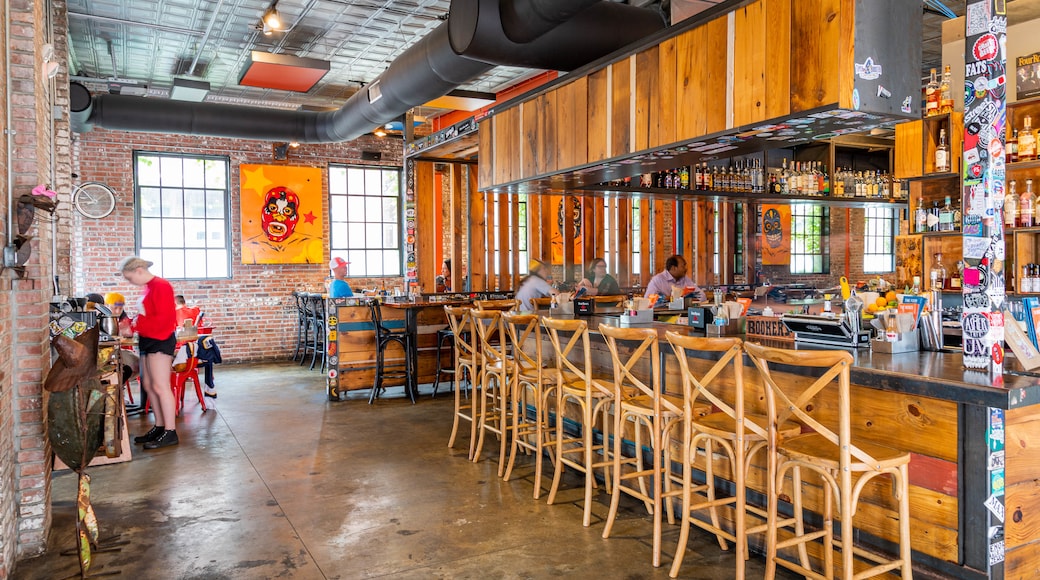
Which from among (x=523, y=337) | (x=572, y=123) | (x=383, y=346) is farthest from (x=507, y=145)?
(x=383, y=346)

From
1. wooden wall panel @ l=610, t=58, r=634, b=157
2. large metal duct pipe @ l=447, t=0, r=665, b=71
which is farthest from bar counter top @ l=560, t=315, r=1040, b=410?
large metal duct pipe @ l=447, t=0, r=665, b=71

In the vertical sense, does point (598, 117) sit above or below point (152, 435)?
above

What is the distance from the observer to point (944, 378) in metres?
2.55

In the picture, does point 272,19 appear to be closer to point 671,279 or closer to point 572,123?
point 572,123

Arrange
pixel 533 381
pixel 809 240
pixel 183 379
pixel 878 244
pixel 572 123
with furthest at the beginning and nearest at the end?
1. pixel 878 244
2. pixel 809 240
3. pixel 183 379
4. pixel 572 123
5. pixel 533 381

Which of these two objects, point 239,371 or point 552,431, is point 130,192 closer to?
point 239,371

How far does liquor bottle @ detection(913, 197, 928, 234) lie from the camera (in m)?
6.05

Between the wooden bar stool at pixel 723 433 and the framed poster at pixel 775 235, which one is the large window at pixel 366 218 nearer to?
the framed poster at pixel 775 235

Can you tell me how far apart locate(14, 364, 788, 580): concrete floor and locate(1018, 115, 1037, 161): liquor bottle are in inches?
157

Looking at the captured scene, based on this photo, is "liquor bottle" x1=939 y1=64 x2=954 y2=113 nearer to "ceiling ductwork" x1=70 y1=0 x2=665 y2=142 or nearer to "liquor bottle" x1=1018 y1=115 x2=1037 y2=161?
"liquor bottle" x1=1018 y1=115 x2=1037 y2=161

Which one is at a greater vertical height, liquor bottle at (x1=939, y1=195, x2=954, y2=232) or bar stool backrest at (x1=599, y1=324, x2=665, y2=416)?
liquor bottle at (x1=939, y1=195, x2=954, y2=232)

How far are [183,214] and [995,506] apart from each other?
10712 mm

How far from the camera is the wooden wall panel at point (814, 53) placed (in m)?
3.19

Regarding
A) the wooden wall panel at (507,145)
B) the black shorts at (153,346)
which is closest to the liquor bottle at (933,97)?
the wooden wall panel at (507,145)
